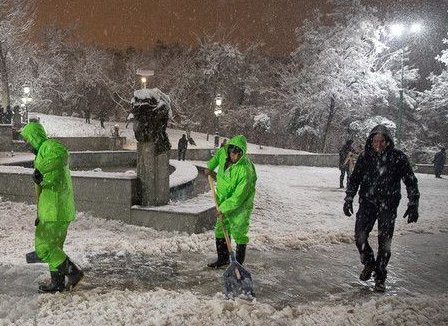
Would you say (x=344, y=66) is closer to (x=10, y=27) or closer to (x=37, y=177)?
(x=10, y=27)

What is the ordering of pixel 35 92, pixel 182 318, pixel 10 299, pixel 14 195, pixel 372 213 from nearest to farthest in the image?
pixel 182 318
pixel 10 299
pixel 372 213
pixel 14 195
pixel 35 92

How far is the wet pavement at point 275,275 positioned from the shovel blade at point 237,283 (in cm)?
17

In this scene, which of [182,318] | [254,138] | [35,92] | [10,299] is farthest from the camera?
[254,138]

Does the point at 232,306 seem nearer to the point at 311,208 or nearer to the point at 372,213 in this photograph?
the point at 372,213

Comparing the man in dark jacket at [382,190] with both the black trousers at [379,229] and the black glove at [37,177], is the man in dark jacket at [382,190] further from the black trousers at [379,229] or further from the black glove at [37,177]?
the black glove at [37,177]

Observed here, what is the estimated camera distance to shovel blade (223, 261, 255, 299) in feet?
15.1

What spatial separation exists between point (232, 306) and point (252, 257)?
2.07 m

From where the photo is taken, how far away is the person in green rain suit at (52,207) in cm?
446

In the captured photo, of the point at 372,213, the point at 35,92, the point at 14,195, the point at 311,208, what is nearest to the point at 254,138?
the point at 35,92

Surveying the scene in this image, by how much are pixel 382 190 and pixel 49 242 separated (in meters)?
3.43

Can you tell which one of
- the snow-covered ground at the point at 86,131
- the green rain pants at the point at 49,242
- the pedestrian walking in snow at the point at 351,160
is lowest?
the green rain pants at the point at 49,242

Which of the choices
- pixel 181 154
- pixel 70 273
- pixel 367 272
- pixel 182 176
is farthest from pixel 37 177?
pixel 181 154

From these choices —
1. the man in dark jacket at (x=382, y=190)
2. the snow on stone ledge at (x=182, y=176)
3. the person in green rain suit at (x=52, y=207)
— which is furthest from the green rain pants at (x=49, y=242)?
the snow on stone ledge at (x=182, y=176)

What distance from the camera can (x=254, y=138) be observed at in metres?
50.0
